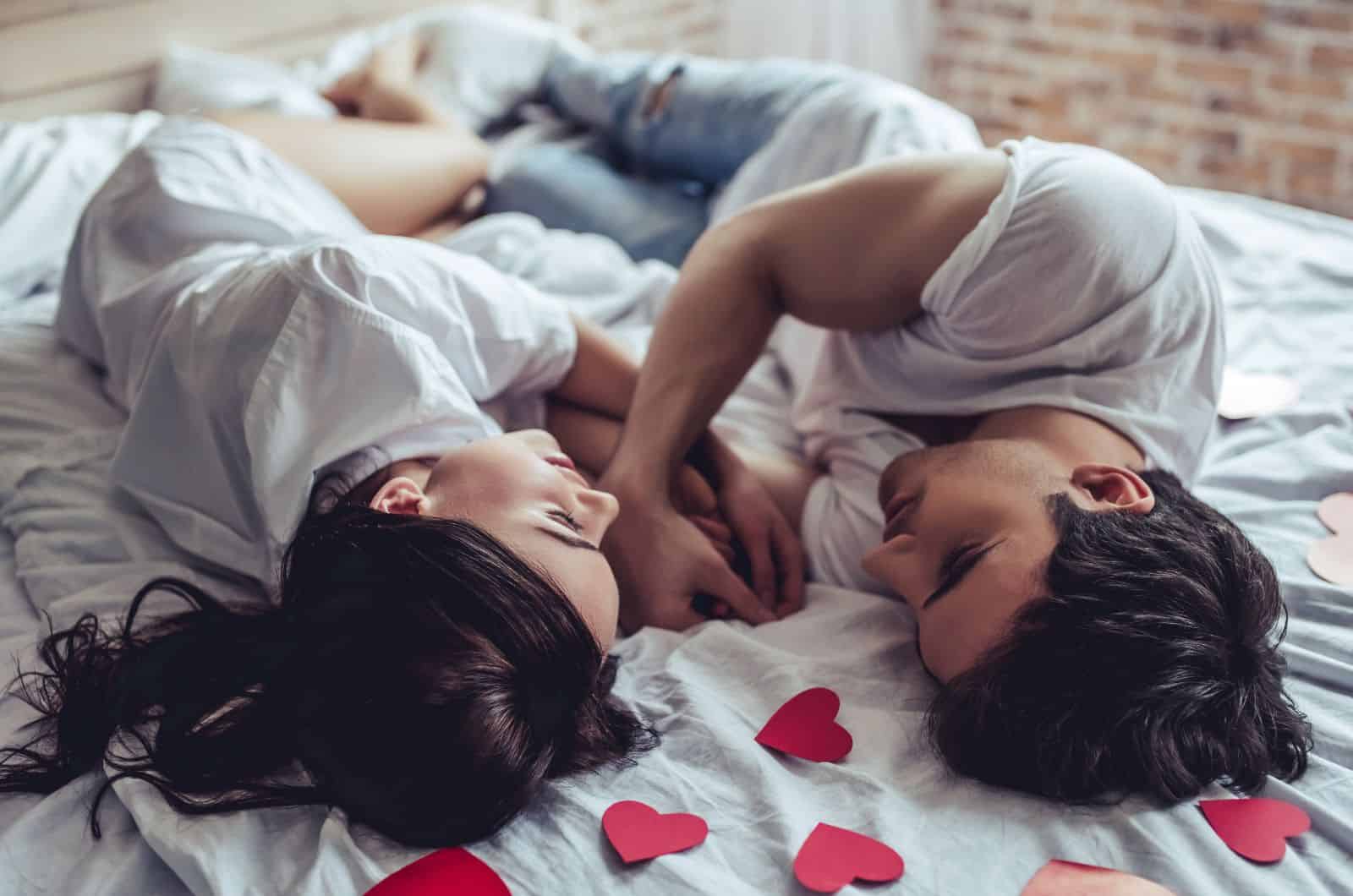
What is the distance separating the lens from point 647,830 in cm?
93

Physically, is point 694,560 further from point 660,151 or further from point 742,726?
point 660,151

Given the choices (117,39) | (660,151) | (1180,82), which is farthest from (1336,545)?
(1180,82)

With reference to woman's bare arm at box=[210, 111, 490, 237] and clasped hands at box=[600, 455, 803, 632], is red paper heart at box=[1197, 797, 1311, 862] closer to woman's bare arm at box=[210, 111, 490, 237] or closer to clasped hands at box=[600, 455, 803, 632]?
clasped hands at box=[600, 455, 803, 632]

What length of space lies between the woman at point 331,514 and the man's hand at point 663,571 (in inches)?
3.1

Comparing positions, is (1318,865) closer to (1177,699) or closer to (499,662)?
(1177,699)

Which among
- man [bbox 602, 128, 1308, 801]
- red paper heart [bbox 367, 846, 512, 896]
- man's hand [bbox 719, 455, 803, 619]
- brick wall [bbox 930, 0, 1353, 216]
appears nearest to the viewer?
red paper heart [bbox 367, 846, 512, 896]

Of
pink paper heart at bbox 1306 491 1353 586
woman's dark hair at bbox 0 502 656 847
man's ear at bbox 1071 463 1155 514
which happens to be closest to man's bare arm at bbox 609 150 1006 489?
man's ear at bbox 1071 463 1155 514

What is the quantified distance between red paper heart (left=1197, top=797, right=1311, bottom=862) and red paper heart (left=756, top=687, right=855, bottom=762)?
0.98 feet

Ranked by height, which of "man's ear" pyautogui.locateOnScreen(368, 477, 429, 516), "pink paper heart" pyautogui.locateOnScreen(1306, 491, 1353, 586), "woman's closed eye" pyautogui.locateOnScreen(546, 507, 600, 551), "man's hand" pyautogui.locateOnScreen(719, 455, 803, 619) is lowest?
"man's hand" pyautogui.locateOnScreen(719, 455, 803, 619)

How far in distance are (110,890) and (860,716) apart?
0.63 m

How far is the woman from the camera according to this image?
92cm

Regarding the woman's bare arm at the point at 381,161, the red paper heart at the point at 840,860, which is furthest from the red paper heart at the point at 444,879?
the woman's bare arm at the point at 381,161

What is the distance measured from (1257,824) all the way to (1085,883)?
171mm

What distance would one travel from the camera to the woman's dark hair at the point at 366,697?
2.96 feet
